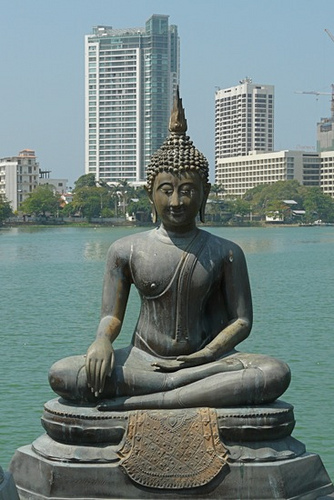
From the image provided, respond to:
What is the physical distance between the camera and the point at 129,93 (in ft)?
563

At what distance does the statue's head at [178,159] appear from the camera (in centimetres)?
649

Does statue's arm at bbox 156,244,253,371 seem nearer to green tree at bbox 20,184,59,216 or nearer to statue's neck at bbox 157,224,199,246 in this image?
statue's neck at bbox 157,224,199,246

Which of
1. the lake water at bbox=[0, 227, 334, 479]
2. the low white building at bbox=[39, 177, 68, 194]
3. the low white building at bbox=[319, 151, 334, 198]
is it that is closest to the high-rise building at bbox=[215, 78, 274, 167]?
the low white building at bbox=[319, 151, 334, 198]

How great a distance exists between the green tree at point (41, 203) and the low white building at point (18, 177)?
16190 millimetres

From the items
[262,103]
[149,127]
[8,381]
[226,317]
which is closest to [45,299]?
[8,381]

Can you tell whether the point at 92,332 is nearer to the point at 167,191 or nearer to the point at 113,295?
the point at 113,295

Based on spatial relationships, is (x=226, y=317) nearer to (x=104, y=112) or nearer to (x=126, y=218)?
(x=126, y=218)

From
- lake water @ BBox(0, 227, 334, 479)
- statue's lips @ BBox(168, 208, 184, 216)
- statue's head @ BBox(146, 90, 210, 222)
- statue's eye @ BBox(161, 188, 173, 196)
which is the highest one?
statue's head @ BBox(146, 90, 210, 222)

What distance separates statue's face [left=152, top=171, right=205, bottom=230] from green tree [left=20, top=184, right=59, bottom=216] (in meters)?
109

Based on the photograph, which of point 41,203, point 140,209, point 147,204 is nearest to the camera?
point 147,204

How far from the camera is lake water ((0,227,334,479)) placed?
963cm

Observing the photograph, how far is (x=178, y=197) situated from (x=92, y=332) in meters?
10.6


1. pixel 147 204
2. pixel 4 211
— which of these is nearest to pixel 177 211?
A: pixel 4 211

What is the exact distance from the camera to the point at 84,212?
116250mm
